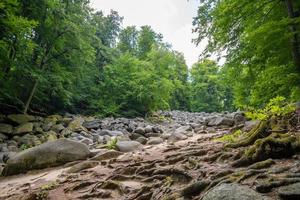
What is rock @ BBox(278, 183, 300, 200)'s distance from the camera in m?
3.20

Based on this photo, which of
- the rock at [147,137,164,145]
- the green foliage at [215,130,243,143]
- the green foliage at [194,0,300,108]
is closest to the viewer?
the green foliage at [194,0,300,108]

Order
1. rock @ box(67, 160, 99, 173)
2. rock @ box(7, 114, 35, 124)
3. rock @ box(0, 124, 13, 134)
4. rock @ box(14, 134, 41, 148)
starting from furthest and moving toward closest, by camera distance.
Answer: rock @ box(7, 114, 35, 124)
rock @ box(0, 124, 13, 134)
rock @ box(14, 134, 41, 148)
rock @ box(67, 160, 99, 173)

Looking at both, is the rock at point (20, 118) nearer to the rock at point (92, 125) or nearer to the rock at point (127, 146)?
the rock at point (92, 125)

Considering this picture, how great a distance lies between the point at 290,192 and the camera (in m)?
3.26

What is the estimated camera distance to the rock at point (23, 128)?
591 inches

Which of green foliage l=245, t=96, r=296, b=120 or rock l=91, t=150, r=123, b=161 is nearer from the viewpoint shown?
green foliage l=245, t=96, r=296, b=120

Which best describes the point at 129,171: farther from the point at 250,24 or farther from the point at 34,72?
the point at 34,72

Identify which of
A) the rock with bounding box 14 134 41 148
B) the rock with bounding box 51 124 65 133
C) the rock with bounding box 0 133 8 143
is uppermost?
the rock with bounding box 51 124 65 133

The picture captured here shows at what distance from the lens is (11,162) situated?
9625 mm

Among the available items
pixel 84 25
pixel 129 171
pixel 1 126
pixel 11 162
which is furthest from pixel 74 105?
pixel 129 171

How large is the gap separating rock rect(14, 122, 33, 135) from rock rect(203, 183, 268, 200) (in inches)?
531

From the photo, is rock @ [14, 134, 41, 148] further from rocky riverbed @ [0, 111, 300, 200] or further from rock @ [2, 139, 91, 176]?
rock @ [2, 139, 91, 176]

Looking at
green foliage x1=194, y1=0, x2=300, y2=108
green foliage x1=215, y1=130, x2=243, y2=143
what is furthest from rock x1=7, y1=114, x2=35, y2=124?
green foliage x1=215, y1=130, x2=243, y2=143

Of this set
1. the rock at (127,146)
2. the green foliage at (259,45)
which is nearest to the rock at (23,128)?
the rock at (127,146)
